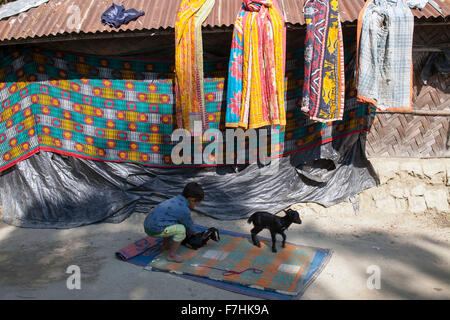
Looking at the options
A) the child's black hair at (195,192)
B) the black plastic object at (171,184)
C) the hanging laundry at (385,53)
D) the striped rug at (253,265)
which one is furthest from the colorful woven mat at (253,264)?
the hanging laundry at (385,53)

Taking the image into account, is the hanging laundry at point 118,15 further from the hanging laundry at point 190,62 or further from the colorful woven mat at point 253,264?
the colorful woven mat at point 253,264

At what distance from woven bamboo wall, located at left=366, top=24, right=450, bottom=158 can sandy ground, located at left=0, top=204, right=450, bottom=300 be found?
99cm

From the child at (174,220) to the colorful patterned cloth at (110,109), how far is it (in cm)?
166

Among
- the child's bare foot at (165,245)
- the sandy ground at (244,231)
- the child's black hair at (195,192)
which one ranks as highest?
the child's black hair at (195,192)

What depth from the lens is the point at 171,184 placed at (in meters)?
5.94

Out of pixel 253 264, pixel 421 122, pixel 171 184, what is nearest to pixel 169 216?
pixel 253 264

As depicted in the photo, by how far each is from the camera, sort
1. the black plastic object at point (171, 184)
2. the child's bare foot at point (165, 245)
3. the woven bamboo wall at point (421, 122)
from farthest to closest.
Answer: the black plastic object at point (171, 184) → the woven bamboo wall at point (421, 122) → the child's bare foot at point (165, 245)

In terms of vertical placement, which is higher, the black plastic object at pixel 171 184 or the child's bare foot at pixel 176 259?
the black plastic object at pixel 171 184

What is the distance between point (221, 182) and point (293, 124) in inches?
54.8

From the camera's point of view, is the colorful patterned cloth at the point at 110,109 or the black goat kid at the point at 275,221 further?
the colorful patterned cloth at the point at 110,109

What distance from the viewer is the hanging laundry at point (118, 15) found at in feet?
16.4

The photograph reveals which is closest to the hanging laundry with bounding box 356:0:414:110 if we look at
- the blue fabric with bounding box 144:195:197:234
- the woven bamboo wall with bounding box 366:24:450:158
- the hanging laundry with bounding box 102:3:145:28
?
the woven bamboo wall with bounding box 366:24:450:158

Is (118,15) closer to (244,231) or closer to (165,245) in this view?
(165,245)

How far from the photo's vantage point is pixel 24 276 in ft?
13.3
